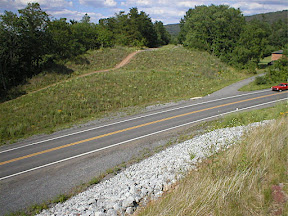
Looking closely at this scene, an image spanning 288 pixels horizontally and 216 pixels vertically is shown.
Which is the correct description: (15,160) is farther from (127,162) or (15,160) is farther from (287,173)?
(287,173)

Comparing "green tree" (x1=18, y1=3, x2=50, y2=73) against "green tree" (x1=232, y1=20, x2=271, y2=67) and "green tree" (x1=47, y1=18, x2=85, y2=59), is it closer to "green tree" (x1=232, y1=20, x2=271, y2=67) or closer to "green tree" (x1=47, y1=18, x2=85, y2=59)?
"green tree" (x1=47, y1=18, x2=85, y2=59)

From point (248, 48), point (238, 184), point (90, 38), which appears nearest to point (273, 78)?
point (248, 48)

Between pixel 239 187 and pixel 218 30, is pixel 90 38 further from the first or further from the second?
pixel 239 187

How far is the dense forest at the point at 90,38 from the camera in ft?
111

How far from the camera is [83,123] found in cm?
2075

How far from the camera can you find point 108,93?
1185 inches

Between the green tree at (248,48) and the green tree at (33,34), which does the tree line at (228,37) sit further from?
the green tree at (33,34)

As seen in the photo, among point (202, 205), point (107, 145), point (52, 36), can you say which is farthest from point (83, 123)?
point (52, 36)

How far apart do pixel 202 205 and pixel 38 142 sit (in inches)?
587

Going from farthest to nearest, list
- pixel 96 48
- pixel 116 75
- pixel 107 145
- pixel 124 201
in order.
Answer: pixel 96 48
pixel 116 75
pixel 107 145
pixel 124 201

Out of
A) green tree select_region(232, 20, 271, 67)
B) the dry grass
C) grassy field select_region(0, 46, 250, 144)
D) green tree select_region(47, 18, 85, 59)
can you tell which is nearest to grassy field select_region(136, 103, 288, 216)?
the dry grass

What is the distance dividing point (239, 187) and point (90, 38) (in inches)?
2162

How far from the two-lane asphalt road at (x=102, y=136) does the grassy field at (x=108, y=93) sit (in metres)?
3.11

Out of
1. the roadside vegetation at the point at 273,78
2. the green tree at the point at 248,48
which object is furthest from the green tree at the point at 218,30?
the roadside vegetation at the point at 273,78
